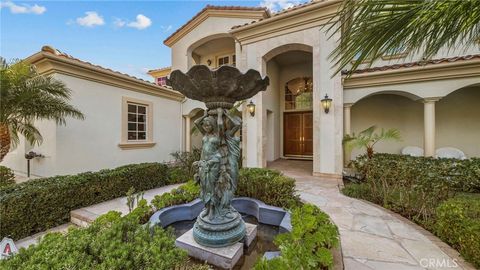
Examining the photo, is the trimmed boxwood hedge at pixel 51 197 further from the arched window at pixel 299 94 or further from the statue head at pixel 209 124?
the arched window at pixel 299 94

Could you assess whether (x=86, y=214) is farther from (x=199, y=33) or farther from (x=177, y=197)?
(x=199, y=33)

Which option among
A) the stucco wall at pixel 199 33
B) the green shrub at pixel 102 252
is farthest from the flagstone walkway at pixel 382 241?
the stucco wall at pixel 199 33

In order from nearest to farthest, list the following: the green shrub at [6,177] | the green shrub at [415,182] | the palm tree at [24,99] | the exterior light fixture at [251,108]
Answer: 1. the green shrub at [415,182]
2. the palm tree at [24,99]
3. the green shrub at [6,177]
4. the exterior light fixture at [251,108]

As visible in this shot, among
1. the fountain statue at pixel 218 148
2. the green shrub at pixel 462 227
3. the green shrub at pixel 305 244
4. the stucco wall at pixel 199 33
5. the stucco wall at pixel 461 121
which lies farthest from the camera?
the stucco wall at pixel 199 33

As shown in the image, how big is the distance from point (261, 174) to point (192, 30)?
32.3 feet

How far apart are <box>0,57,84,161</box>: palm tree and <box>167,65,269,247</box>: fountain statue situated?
15.1 feet

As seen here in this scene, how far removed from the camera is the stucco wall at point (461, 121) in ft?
25.3

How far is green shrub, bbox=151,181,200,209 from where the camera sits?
390 centimetres

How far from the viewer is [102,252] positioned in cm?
157

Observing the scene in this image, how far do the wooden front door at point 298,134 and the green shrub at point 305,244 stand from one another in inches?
344

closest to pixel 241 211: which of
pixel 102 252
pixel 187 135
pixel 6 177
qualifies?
pixel 102 252

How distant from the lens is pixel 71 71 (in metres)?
6.23

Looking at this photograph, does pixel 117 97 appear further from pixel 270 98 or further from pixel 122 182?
pixel 270 98

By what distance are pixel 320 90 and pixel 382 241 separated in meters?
5.40
